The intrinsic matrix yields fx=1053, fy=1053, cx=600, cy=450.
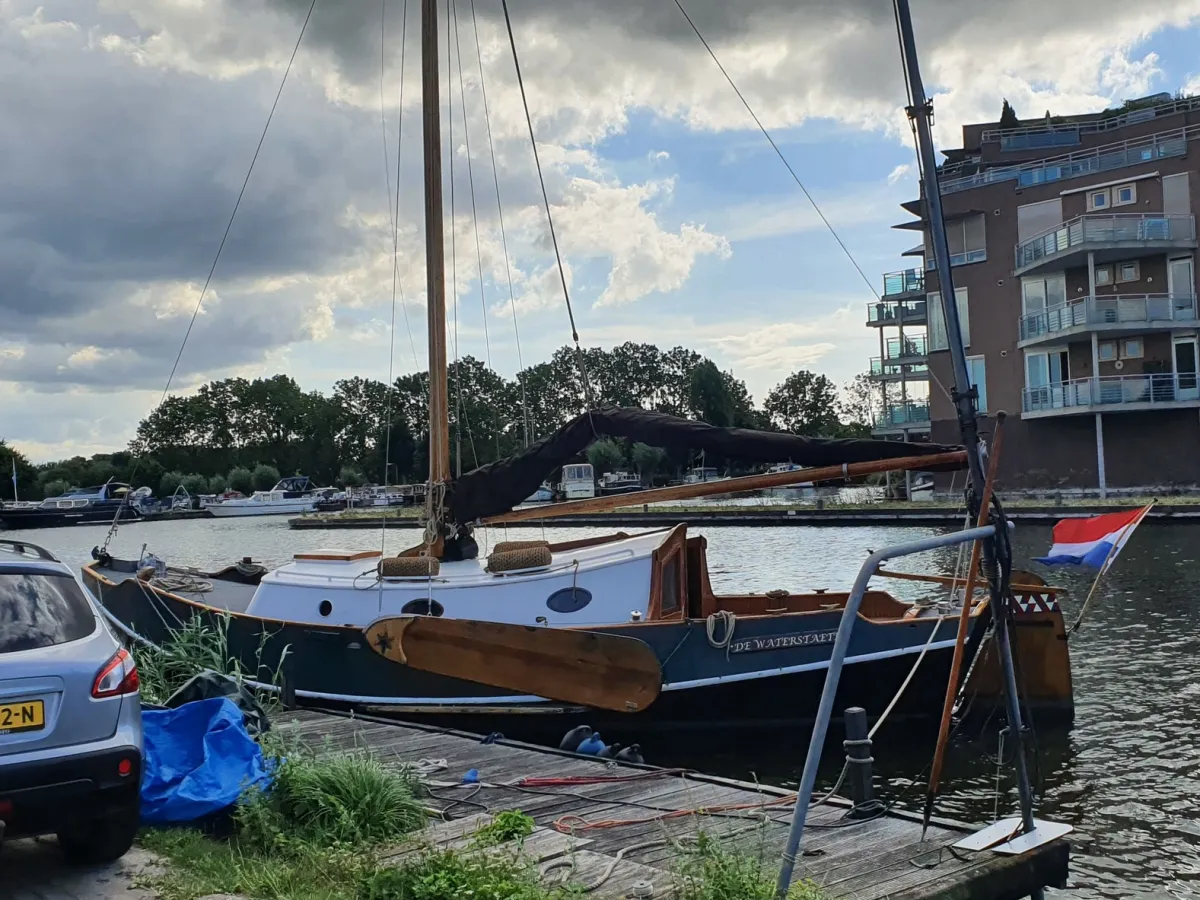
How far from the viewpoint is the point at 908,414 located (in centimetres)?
5556

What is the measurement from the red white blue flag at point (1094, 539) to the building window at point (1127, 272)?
1645 inches

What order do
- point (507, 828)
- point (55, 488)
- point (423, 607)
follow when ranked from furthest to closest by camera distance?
point (55, 488)
point (423, 607)
point (507, 828)

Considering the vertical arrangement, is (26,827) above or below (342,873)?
above

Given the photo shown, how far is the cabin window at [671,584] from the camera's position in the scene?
12.9 metres

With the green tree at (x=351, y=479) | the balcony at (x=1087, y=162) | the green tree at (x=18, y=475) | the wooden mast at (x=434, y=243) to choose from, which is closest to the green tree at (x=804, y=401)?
the green tree at (x=351, y=479)

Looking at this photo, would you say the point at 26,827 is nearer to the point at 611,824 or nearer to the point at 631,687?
the point at 611,824

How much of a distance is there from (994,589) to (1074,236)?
46525mm

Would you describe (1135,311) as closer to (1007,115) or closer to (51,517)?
(1007,115)

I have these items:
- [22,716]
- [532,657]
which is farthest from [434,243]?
[22,716]

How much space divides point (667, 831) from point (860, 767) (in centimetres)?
140

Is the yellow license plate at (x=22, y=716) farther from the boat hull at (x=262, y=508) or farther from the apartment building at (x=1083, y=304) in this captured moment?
the boat hull at (x=262, y=508)

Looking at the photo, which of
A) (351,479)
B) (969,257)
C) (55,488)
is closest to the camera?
(969,257)

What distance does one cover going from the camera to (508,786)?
8.05 m

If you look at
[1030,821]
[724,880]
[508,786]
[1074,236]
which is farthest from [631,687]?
[1074,236]
